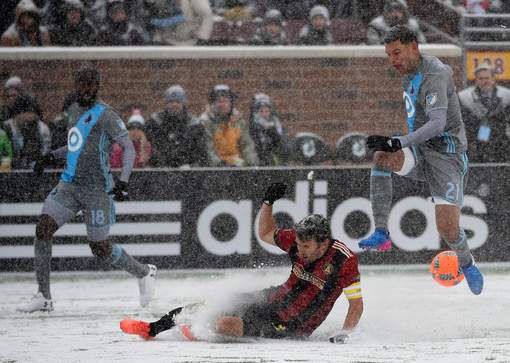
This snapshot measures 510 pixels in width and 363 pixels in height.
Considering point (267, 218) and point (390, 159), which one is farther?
point (390, 159)

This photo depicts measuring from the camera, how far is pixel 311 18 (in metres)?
16.5

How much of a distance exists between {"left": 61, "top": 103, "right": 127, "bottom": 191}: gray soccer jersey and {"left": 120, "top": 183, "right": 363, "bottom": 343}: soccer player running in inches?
103

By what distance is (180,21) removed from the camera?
16172mm

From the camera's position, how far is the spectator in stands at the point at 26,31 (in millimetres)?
15867

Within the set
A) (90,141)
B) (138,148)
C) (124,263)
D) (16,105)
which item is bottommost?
(124,263)

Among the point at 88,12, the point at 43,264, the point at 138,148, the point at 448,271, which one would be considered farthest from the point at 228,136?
the point at 448,271

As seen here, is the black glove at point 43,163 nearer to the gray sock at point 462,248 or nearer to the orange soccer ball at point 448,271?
the orange soccer ball at point 448,271

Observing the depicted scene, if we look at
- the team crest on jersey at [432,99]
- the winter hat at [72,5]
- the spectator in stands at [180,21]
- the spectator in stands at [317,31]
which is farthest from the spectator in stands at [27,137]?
the team crest on jersey at [432,99]

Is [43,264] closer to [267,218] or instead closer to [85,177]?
[85,177]

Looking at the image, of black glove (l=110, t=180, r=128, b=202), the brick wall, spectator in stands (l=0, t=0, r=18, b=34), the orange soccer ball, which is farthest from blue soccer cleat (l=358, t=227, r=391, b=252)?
spectator in stands (l=0, t=0, r=18, b=34)

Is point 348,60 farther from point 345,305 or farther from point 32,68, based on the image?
point 345,305

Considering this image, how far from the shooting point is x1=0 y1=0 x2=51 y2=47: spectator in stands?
625 inches

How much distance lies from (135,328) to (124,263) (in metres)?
2.76

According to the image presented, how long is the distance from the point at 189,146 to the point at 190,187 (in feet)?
2.89
